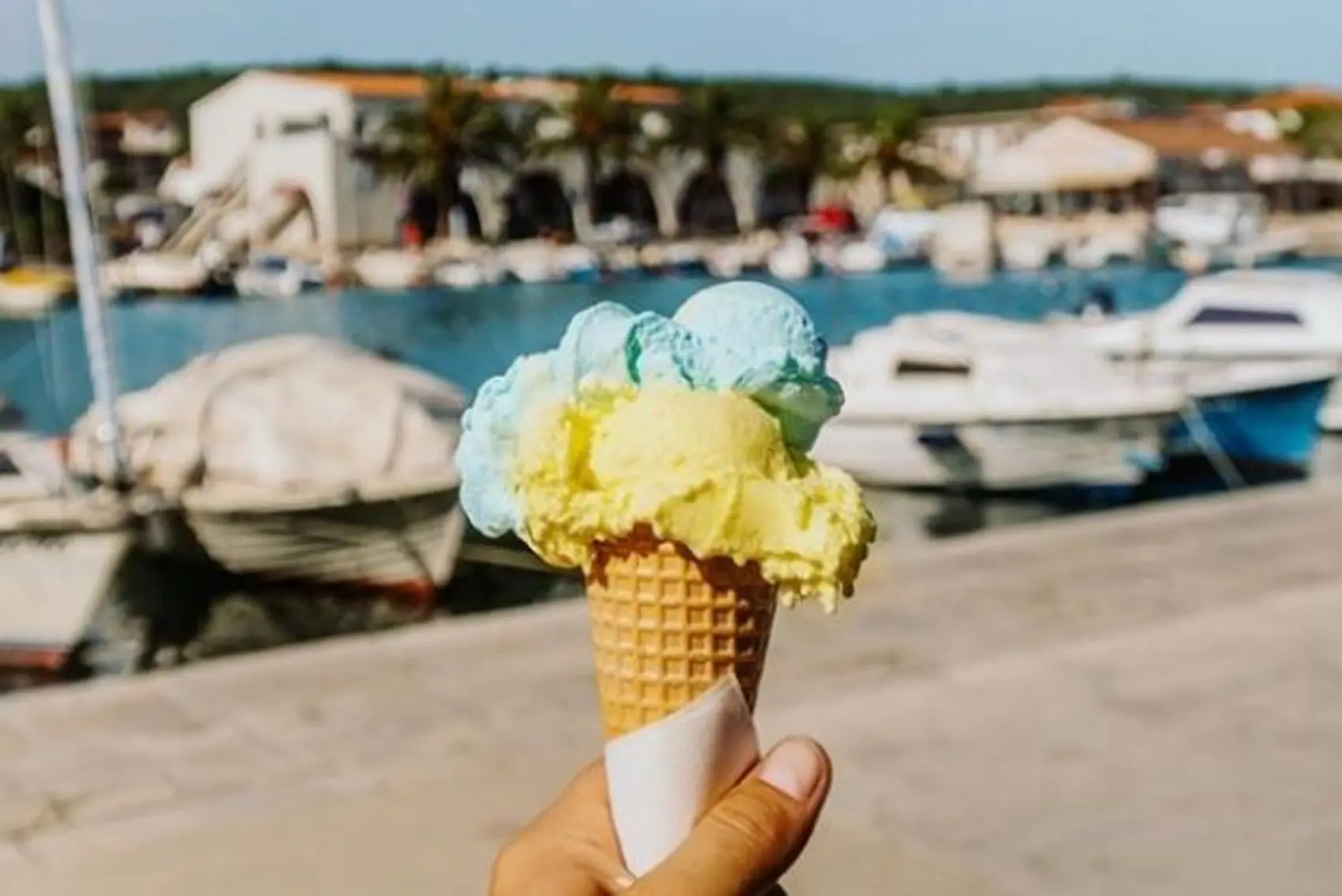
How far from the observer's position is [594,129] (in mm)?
86562

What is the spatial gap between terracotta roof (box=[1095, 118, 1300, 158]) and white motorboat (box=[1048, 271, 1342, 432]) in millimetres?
69585

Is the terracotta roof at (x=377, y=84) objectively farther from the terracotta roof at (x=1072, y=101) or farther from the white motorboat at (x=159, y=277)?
the terracotta roof at (x=1072, y=101)

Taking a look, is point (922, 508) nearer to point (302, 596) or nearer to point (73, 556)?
point (302, 596)

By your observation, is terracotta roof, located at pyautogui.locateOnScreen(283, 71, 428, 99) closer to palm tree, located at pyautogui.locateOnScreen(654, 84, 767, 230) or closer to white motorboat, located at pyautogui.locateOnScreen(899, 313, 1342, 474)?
palm tree, located at pyautogui.locateOnScreen(654, 84, 767, 230)

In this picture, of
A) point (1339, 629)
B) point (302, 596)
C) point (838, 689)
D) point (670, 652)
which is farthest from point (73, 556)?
point (670, 652)

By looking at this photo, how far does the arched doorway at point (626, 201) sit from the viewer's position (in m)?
93.9

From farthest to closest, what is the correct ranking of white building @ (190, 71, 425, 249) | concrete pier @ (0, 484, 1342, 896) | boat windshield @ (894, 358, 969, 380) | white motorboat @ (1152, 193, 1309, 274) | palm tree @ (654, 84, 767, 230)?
palm tree @ (654, 84, 767, 230)
white building @ (190, 71, 425, 249)
white motorboat @ (1152, 193, 1309, 274)
boat windshield @ (894, 358, 969, 380)
concrete pier @ (0, 484, 1342, 896)

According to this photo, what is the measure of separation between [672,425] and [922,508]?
1657 cm

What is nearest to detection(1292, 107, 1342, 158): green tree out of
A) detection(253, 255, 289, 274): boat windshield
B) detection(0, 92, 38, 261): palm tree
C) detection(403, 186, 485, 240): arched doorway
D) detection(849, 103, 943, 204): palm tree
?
detection(849, 103, 943, 204): palm tree

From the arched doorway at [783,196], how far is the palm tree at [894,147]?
11.0 ft

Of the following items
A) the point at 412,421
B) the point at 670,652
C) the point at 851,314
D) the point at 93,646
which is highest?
the point at 670,652

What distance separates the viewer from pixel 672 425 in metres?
2.12

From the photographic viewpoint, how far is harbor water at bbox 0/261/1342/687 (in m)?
13.7

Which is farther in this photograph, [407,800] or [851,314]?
[851,314]
